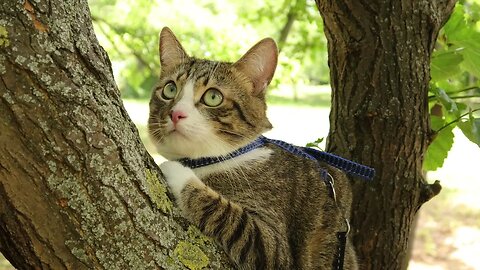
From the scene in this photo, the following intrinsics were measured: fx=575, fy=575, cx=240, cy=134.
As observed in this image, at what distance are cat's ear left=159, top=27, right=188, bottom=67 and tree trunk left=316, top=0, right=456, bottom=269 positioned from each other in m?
0.68

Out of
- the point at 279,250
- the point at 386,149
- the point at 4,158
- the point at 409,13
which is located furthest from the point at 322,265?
the point at 4,158

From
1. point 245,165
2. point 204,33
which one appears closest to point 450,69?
point 245,165

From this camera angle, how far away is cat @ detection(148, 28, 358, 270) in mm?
1993

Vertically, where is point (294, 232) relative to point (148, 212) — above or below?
above

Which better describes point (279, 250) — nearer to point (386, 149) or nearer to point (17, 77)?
point (386, 149)

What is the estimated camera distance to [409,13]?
2518 millimetres

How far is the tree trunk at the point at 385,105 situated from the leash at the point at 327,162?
185mm

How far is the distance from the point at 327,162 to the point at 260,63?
0.52 metres

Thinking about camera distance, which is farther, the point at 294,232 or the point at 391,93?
the point at 391,93

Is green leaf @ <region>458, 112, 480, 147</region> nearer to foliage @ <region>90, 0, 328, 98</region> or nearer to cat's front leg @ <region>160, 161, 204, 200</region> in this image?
cat's front leg @ <region>160, 161, 204, 200</region>

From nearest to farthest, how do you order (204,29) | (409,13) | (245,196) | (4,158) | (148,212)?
(4,158) < (148,212) < (245,196) < (409,13) < (204,29)

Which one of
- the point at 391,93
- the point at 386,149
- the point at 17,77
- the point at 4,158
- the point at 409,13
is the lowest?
→ the point at 4,158

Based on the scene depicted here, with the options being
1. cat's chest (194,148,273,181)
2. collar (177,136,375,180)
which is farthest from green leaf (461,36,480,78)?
cat's chest (194,148,273,181)

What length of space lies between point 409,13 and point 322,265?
1154 mm
